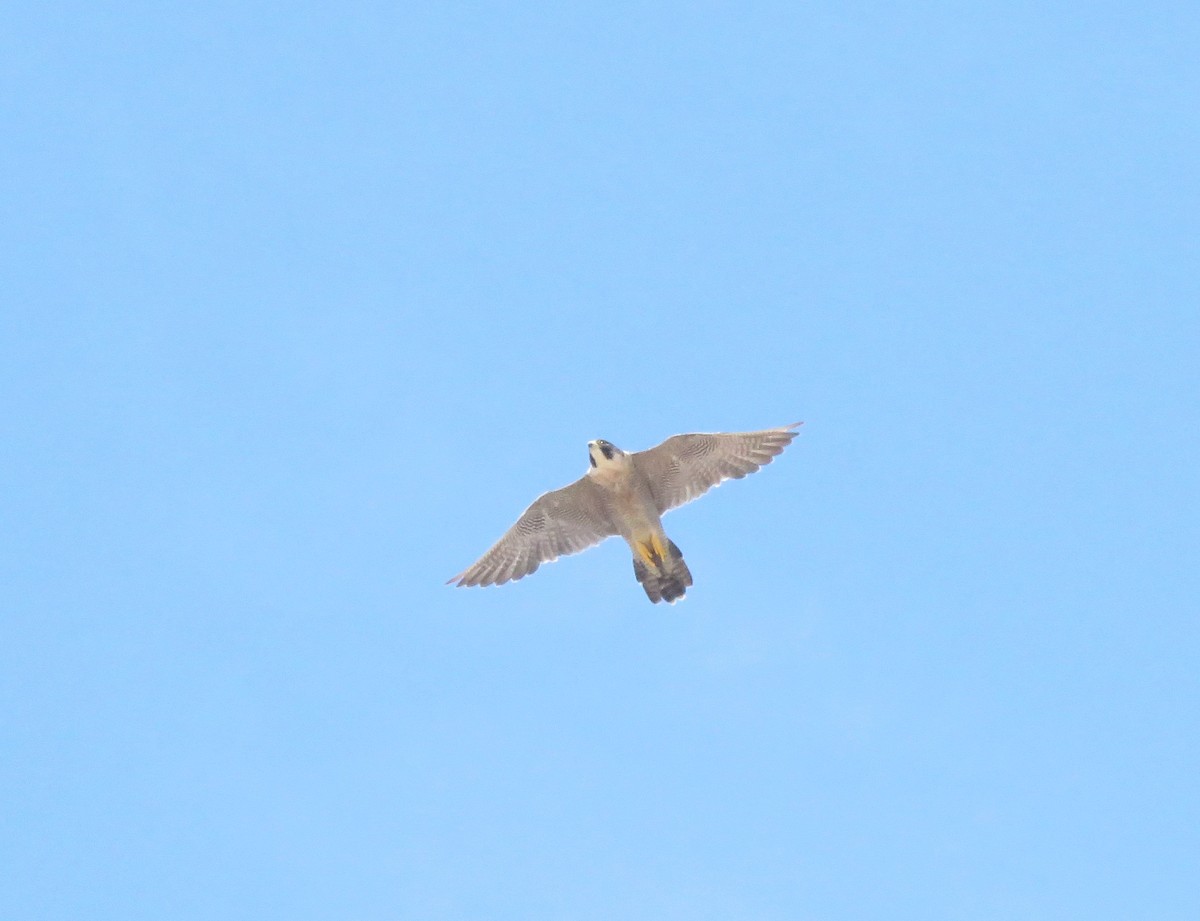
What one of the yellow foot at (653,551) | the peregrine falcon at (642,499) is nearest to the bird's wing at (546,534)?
the peregrine falcon at (642,499)

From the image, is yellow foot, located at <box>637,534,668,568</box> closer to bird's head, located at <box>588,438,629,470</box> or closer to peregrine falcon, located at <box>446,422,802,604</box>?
peregrine falcon, located at <box>446,422,802,604</box>

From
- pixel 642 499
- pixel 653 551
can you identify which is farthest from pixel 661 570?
pixel 642 499

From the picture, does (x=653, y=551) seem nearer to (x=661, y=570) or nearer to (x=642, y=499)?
(x=661, y=570)

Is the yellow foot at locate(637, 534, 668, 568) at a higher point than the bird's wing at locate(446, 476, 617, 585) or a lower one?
lower

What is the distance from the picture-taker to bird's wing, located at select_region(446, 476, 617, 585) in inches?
1029

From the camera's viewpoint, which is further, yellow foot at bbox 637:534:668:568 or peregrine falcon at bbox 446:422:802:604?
yellow foot at bbox 637:534:668:568

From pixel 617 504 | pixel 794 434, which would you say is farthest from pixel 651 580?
pixel 794 434

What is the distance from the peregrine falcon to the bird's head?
0.5 inches

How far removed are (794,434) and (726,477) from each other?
1151 millimetres

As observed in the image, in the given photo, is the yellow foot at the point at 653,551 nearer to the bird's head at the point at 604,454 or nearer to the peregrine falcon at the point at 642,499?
the peregrine falcon at the point at 642,499

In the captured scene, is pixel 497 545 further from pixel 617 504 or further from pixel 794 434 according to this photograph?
pixel 794 434

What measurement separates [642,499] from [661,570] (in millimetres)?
1105

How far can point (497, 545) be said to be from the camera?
26.8 m

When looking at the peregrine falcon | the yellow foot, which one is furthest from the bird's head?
the yellow foot
